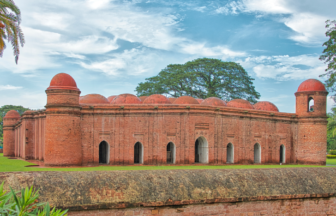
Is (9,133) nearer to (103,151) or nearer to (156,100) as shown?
(103,151)

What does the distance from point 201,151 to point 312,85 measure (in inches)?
357

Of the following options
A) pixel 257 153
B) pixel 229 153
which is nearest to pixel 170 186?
pixel 229 153

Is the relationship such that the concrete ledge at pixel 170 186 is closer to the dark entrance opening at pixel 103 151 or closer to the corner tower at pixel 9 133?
the dark entrance opening at pixel 103 151

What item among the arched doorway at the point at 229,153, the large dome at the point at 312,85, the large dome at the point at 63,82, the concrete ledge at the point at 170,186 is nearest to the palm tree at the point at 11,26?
the large dome at the point at 63,82

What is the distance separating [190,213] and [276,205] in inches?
97.9

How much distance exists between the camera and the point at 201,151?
19.6 metres

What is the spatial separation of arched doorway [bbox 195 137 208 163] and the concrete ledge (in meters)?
9.65

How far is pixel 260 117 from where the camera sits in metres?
20.9

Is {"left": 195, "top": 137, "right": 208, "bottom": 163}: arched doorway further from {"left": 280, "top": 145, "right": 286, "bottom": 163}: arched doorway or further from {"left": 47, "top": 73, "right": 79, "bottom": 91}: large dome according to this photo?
{"left": 47, "top": 73, "right": 79, "bottom": 91}: large dome

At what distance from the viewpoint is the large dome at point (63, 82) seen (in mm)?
16695

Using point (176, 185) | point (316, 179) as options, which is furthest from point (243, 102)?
point (176, 185)

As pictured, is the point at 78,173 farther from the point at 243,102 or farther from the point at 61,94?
the point at 243,102

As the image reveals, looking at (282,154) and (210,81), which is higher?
(210,81)

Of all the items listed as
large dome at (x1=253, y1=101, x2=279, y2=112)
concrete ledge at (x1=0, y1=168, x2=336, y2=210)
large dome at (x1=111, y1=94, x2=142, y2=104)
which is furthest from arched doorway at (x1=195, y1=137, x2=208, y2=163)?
concrete ledge at (x1=0, y1=168, x2=336, y2=210)
